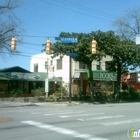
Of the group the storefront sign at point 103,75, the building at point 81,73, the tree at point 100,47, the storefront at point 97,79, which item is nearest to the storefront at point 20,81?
the building at point 81,73

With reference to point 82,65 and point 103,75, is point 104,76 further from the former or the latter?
point 82,65

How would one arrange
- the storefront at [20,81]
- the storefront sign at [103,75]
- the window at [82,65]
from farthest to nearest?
1. the window at [82,65]
2. the storefront sign at [103,75]
3. the storefront at [20,81]

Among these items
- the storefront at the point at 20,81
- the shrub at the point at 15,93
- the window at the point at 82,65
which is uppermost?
the window at the point at 82,65

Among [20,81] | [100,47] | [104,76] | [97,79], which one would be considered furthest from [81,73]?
[100,47]

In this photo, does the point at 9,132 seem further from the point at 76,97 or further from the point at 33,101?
the point at 76,97

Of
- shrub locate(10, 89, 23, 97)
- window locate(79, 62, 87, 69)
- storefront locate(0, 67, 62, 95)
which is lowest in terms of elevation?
shrub locate(10, 89, 23, 97)

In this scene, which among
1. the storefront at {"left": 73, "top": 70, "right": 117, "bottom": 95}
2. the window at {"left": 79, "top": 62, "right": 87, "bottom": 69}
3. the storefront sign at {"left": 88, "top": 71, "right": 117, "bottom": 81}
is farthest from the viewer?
the window at {"left": 79, "top": 62, "right": 87, "bottom": 69}

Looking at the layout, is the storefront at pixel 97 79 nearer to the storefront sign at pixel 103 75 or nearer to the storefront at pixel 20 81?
the storefront sign at pixel 103 75

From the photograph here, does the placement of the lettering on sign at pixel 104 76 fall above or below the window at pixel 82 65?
below

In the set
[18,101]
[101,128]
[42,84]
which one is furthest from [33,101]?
[101,128]

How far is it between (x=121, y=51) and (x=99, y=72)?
35.4 feet

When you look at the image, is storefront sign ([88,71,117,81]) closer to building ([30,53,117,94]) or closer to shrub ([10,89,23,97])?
building ([30,53,117,94])

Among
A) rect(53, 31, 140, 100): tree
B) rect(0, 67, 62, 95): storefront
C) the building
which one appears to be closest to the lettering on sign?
the building

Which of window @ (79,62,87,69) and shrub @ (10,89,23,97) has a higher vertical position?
window @ (79,62,87,69)
